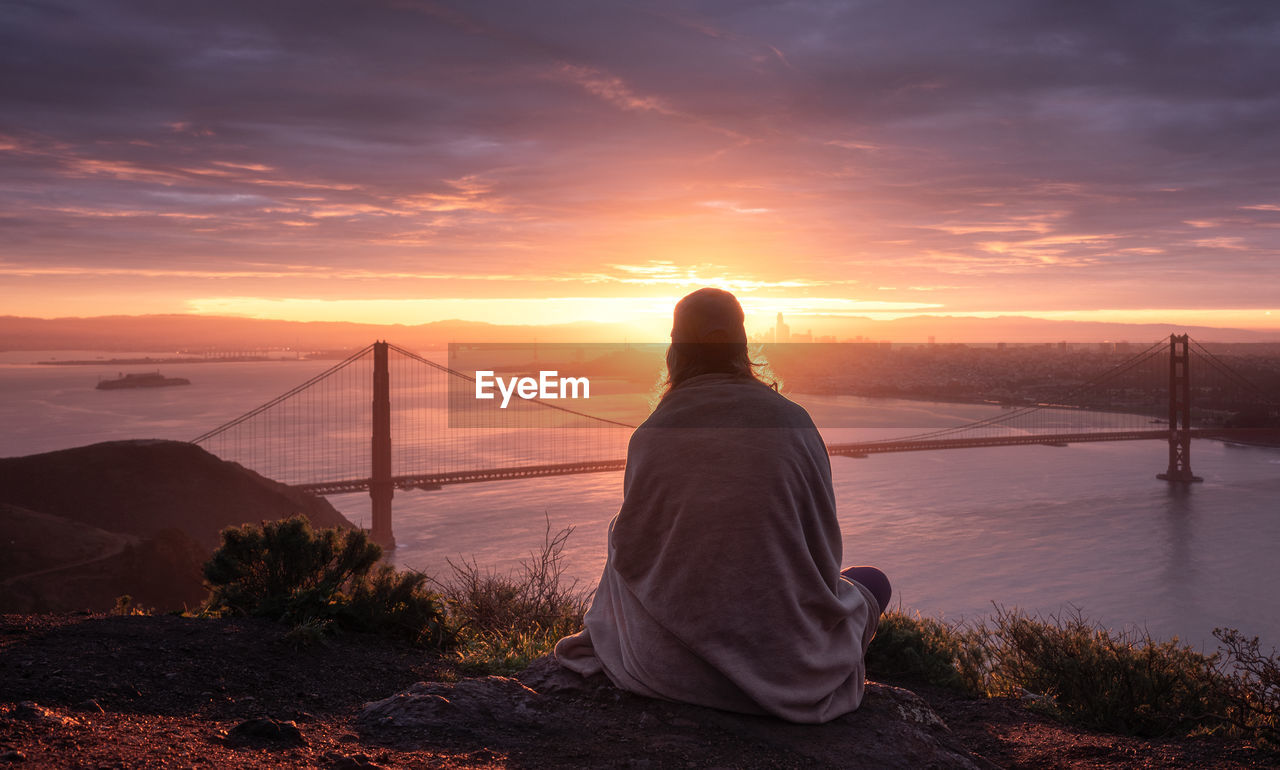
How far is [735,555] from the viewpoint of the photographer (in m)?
1.99

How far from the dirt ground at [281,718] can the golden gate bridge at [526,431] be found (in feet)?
74.1

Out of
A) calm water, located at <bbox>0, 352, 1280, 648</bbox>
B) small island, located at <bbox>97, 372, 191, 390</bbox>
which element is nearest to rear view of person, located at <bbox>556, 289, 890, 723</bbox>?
calm water, located at <bbox>0, 352, 1280, 648</bbox>

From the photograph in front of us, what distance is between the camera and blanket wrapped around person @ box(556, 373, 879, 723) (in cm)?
200

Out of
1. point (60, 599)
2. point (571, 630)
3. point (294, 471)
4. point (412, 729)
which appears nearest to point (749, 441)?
point (412, 729)

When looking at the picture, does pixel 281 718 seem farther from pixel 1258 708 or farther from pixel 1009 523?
pixel 1009 523

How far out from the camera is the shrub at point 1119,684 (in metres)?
3.38

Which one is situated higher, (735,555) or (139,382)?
(735,555)

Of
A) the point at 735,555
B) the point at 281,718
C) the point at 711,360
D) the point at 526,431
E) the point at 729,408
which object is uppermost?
the point at 711,360

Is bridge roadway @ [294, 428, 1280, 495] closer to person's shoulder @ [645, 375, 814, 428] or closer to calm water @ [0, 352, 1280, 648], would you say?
calm water @ [0, 352, 1280, 648]

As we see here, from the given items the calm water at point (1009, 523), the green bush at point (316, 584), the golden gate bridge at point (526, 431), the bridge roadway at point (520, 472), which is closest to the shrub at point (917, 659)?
the green bush at point (316, 584)

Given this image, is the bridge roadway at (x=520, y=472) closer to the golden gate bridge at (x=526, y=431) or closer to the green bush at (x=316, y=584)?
the golden gate bridge at (x=526, y=431)

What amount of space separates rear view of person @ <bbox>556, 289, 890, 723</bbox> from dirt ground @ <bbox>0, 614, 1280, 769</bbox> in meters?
0.17

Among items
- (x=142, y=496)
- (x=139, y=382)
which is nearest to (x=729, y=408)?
(x=142, y=496)

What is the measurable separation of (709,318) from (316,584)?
8.38 ft
